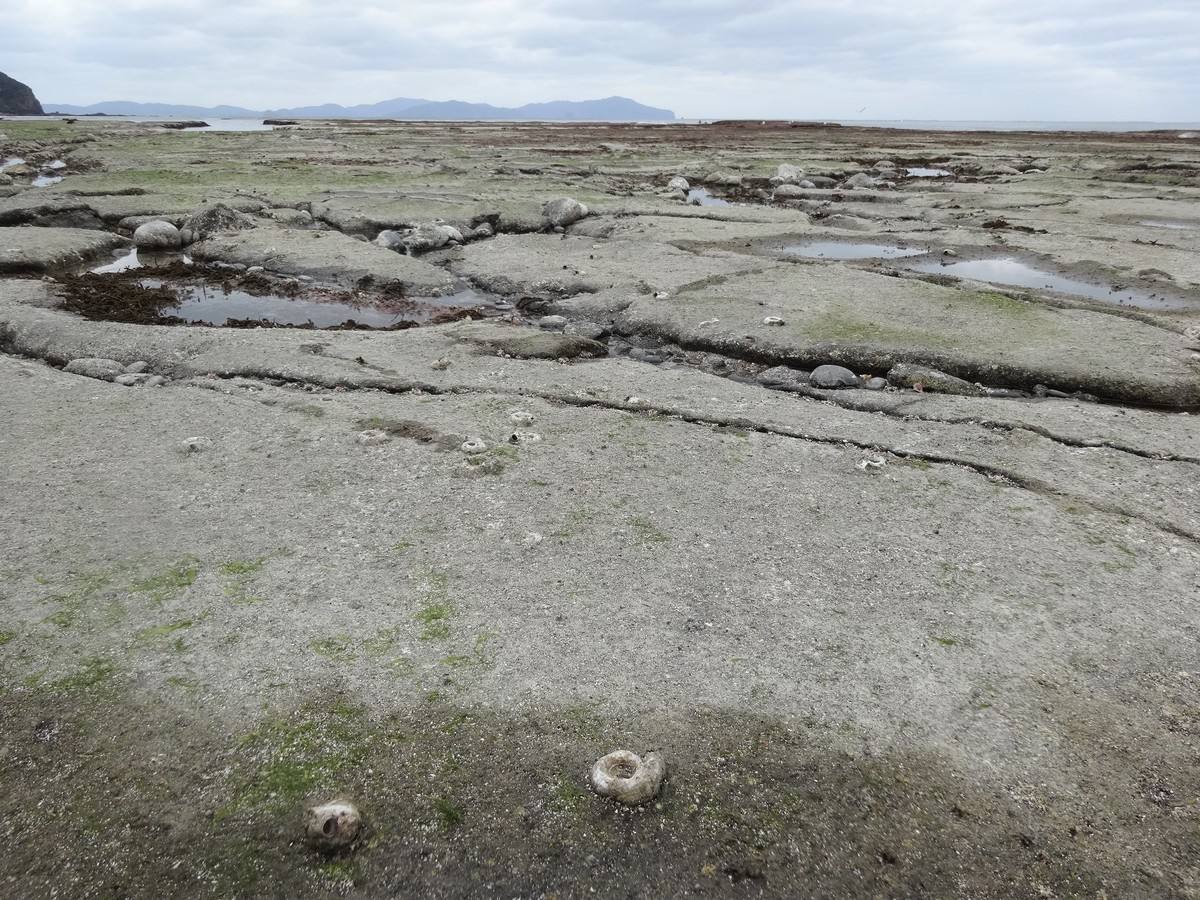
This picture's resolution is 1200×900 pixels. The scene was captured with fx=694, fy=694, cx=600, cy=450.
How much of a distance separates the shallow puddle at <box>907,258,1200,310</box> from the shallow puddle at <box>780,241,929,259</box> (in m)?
1.09

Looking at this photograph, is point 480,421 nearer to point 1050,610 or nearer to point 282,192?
point 1050,610

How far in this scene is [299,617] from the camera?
3.56m

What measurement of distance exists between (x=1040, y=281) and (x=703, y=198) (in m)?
13.0

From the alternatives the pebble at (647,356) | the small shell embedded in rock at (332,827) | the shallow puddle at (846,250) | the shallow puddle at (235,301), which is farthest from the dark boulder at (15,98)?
the small shell embedded in rock at (332,827)

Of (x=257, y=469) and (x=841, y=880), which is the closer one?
(x=841, y=880)

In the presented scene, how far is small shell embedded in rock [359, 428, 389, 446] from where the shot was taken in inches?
213

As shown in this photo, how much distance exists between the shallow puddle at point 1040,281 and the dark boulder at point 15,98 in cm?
16951

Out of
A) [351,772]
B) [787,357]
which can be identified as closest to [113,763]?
[351,772]

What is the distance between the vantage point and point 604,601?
3.75m

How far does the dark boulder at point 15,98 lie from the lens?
129 m

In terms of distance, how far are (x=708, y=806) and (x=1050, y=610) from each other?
234 cm

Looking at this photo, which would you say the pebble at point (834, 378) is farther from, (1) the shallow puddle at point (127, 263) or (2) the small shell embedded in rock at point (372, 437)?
(1) the shallow puddle at point (127, 263)

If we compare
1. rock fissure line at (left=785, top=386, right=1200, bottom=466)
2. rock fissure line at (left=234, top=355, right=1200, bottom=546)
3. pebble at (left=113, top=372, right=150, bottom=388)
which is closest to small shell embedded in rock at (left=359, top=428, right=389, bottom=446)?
rock fissure line at (left=234, top=355, right=1200, bottom=546)

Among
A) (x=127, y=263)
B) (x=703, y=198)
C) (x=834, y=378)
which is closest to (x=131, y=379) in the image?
(x=834, y=378)
